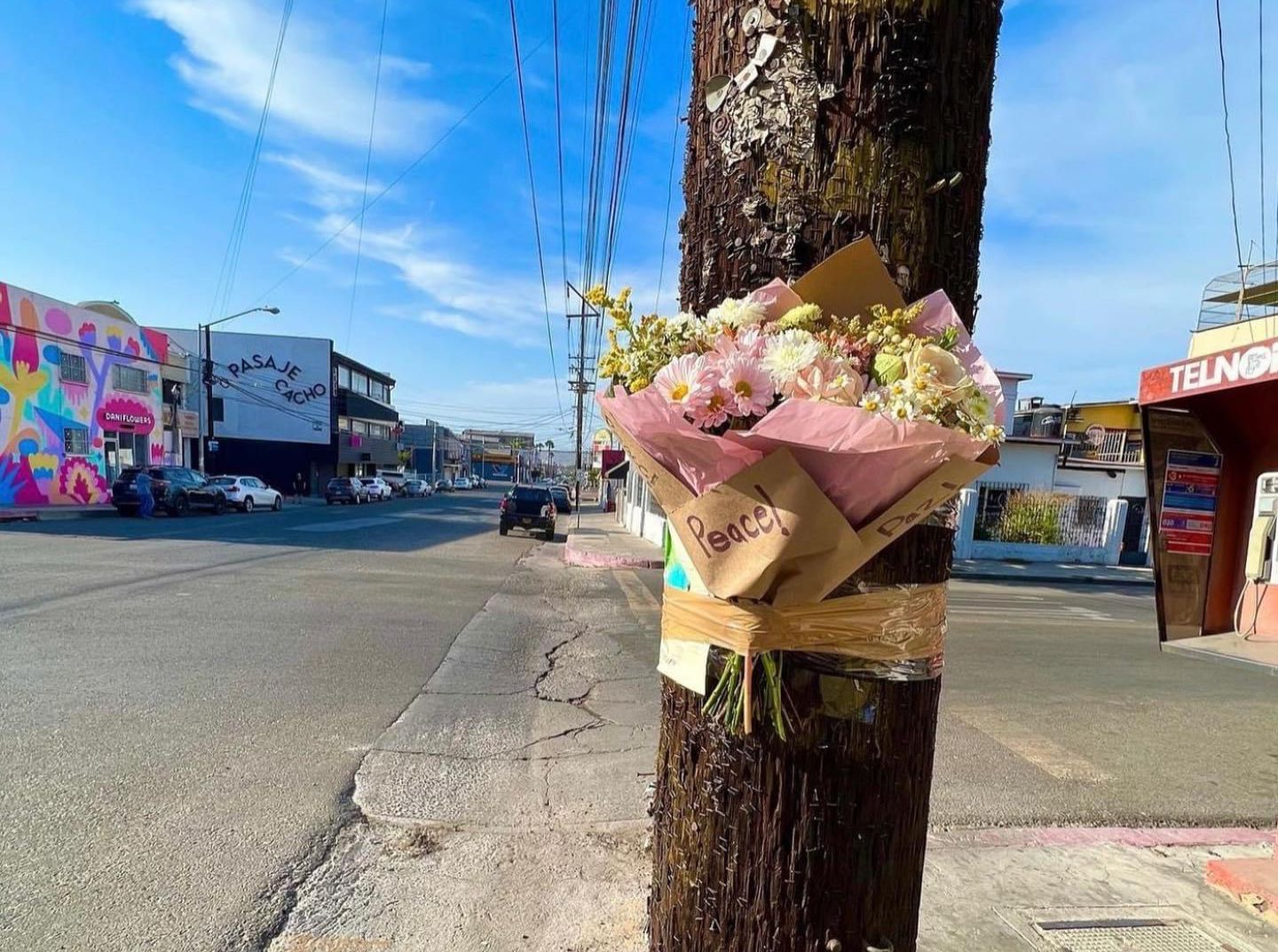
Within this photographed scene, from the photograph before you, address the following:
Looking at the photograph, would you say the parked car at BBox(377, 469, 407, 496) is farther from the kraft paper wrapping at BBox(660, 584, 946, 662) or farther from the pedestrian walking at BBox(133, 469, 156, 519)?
the kraft paper wrapping at BBox(660, 584, 946, 662)

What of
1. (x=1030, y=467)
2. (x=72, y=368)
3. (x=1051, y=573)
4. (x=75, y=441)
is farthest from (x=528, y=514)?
(x=72, y=368)

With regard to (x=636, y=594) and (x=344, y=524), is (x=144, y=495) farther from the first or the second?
(x=636, y=594)

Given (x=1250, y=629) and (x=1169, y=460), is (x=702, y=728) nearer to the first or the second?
(x=1169, y=460)

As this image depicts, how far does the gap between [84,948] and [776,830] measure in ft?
8.87

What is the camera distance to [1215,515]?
341 centimetres

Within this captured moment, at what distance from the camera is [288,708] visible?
4.48 m

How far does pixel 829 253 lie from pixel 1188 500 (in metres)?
3.44

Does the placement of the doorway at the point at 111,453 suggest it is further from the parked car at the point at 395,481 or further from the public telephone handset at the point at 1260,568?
the public telephone handset at the point at 1260,568

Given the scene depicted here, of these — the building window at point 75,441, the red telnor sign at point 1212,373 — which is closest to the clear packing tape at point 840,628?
the red telnor sign at point 1212,373

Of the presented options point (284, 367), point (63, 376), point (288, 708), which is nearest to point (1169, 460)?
point (288, 708)

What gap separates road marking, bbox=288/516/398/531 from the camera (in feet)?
58.9

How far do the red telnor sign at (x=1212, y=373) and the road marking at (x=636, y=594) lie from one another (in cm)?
650

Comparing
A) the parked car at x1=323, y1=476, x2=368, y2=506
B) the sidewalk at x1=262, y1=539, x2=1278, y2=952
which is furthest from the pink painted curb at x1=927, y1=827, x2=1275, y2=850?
the parked car at x1=323, y1=476, x2=368, y2=506

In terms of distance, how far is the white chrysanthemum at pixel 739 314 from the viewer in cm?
112
